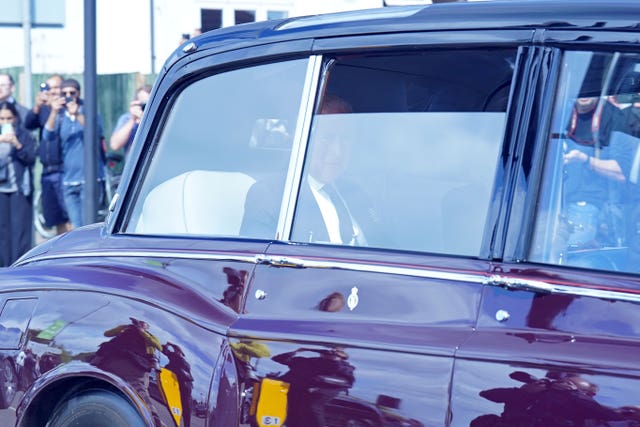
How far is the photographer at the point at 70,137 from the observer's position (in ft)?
34.8

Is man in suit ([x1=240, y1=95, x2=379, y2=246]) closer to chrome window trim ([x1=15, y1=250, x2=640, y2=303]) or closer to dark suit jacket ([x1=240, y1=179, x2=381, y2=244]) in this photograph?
dark suit jacket ([x1=240, y1=179, x2=381, y2=244])

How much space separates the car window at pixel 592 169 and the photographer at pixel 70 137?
826 centimetres

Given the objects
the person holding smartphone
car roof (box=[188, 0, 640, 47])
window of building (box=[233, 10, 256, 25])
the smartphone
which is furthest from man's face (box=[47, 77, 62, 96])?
car roof (box=[188, 0, 640, 47])

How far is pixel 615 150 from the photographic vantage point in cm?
288

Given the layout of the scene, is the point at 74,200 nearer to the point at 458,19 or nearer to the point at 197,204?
the point at 197,204

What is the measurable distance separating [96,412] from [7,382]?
43 cm

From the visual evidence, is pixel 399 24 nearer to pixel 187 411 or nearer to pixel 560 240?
pixel 560 240

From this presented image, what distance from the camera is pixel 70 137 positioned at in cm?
1066

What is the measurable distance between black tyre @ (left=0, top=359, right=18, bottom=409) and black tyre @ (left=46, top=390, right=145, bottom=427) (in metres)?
0.18

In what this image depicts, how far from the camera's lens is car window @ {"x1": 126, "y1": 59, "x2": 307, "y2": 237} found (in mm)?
3557

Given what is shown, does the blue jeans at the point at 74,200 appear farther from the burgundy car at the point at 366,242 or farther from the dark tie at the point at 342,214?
the dark tie at the point at 342,214

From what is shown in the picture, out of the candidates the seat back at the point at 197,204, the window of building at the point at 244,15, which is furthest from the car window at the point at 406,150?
the window of building at the point at 244,15

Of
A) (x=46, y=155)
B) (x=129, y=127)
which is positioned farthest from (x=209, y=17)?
(x=46, y=155)

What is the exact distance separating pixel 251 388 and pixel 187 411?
271mm
